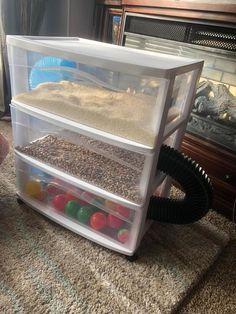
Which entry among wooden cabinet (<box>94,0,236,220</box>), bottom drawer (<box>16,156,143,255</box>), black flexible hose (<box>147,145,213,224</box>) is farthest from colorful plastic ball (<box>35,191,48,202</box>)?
wooden cabinet (<box>94,0,236,220</box>)

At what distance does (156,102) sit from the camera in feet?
2.55

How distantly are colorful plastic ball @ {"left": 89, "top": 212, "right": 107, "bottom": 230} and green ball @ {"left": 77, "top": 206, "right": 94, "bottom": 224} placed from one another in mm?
17

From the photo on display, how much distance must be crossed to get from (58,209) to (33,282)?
0.30 meters

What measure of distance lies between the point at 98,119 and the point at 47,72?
0.28 meters

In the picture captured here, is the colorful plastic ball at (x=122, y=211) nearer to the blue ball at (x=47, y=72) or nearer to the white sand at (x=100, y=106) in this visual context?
the white sand at (x=100, y=106)

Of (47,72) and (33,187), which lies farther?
(33,187)

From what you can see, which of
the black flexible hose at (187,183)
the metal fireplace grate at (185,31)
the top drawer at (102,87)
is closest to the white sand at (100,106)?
the top drawer at (102,87)

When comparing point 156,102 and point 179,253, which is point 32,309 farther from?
point 156,102

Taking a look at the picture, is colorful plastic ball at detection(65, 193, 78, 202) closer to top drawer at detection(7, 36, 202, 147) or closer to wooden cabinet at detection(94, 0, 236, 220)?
top drawer at detection(7, 36, 202, 147)

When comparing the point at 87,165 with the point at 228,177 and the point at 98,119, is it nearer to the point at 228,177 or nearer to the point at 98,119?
the point at 98,119

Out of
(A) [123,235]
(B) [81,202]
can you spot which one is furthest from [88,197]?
(A) [123,235]

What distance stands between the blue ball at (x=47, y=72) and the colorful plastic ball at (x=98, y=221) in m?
0.50

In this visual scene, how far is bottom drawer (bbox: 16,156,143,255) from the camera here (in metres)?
0.97

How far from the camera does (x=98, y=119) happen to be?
2.82 feet
